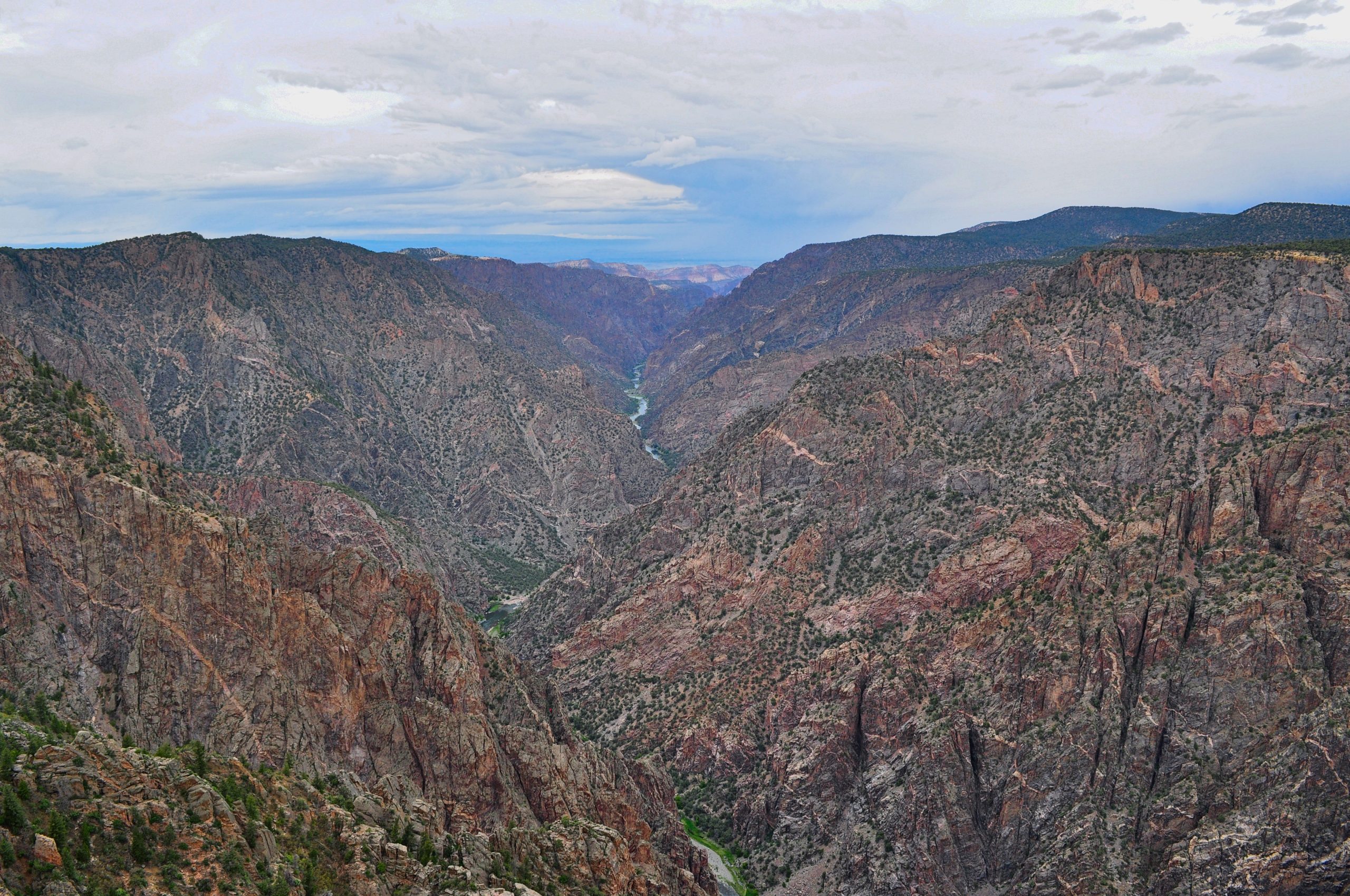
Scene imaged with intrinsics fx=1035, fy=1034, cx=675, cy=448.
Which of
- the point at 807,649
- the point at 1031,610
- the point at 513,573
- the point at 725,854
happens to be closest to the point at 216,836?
the point at 725,854

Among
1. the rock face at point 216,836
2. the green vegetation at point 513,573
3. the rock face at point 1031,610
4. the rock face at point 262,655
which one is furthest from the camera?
the green vegetation at point 513,573

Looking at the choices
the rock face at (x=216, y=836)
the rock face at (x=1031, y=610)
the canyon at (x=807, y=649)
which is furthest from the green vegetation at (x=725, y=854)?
the rock face at (x=216, y=836)

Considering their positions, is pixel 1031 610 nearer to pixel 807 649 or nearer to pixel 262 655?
pixel 807 649

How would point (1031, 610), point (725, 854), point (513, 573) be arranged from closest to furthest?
point (1031, 610) → point (725, 854) → point (513, 573)

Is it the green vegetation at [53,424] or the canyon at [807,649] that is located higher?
the green vegetation at [53,424]

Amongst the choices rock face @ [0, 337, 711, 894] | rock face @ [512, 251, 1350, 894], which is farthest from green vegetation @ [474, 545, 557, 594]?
rock face @ [0, 337, 711, 894]

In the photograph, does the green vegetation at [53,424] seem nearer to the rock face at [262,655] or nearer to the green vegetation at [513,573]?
the rock face at [262,655]

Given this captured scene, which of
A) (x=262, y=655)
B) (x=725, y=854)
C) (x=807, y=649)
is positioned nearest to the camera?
(x=262, y=655)

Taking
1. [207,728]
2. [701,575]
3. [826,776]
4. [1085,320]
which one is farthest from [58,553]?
[1085,320]
